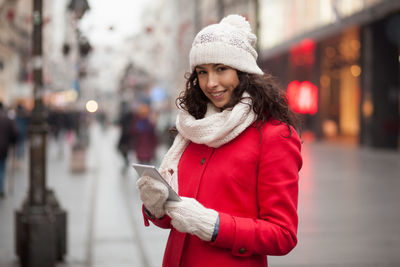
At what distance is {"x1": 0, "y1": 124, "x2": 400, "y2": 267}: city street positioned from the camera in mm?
7066

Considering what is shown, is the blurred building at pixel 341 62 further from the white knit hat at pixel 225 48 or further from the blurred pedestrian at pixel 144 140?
the white knit hat at pixel 225 48

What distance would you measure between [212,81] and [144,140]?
13557 mm

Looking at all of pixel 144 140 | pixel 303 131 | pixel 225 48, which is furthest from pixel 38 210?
pixel 303 131

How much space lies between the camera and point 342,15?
2542cm

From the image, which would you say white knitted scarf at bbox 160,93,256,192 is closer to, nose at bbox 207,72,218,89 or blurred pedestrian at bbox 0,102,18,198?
nose at bbox 207,72,218,89

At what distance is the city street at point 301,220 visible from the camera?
23.2 feet

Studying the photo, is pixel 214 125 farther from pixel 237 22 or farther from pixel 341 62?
pixel 341 62

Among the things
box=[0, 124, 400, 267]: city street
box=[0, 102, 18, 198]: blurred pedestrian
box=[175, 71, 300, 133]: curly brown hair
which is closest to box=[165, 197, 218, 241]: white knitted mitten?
box=[175, 71, 300, 133]: curly brown hair

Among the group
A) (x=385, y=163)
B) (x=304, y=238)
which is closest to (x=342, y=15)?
(x=385, y=163)

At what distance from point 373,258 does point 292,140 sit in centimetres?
491

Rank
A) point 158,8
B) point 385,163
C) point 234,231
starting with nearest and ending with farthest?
1. point 234,231
2. point 385,163
3. point 158,8

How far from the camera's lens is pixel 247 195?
8.29 ft

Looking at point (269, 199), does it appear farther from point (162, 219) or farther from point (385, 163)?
point (385, 163)

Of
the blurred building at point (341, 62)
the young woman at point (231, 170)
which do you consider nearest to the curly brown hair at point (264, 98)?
the young woman at point (231, 170)
